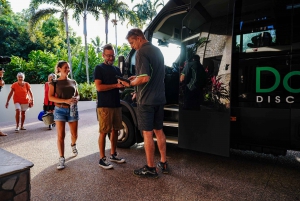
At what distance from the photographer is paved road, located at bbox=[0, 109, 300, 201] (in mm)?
2768

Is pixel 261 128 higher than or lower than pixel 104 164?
higher

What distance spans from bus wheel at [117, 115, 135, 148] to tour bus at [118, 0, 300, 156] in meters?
1.30

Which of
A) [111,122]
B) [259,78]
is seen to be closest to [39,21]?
[111,122]

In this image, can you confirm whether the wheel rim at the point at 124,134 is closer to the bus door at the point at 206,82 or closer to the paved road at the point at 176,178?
the paved road at the point at 176,178

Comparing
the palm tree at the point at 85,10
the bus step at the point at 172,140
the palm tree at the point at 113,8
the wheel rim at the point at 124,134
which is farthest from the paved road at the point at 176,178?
the palm tree at the point at 113,8

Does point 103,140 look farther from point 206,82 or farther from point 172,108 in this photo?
point 206,82

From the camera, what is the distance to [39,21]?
14820mm

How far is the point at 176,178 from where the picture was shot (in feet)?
10.6

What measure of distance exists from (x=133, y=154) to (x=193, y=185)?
5.34ft

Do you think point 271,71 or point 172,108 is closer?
point 271,71

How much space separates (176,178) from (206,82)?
1441 millimetres

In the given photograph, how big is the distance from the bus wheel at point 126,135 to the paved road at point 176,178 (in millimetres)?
142

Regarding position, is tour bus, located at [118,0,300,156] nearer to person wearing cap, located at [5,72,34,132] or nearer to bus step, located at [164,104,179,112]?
bus step, located at [164,104,179,112]

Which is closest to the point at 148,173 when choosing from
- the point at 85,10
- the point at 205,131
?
the point at 205,131
